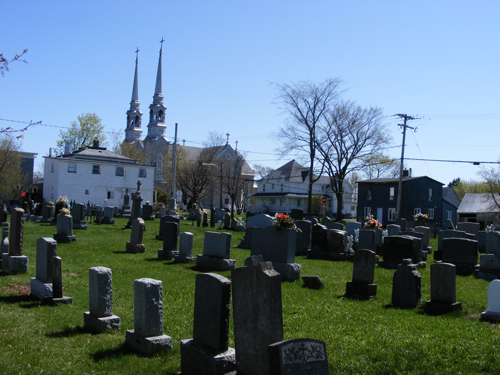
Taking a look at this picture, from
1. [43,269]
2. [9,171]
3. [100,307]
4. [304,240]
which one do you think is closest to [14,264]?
[43,269]

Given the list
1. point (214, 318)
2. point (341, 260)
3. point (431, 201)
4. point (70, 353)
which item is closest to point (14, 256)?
→ point (70, 353)

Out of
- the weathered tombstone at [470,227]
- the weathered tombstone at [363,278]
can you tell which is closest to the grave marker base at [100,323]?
the weathered tombstone at [363,278]

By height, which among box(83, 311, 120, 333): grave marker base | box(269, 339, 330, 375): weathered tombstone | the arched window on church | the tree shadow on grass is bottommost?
the tree shadow on grass

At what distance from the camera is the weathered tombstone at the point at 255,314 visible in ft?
15.4

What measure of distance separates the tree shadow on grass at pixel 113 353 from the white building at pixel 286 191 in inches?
2452

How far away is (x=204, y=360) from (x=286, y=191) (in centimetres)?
6642

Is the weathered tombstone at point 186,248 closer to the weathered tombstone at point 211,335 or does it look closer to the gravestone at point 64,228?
the gravestone at point 64,228

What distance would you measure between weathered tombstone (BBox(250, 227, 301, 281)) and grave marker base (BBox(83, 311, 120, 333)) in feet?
19.7

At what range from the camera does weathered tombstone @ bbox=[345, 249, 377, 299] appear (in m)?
10.6

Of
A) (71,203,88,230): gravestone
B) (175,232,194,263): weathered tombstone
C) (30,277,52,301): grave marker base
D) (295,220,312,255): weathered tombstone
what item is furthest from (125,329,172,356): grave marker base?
(71,203,88,230): gravestone

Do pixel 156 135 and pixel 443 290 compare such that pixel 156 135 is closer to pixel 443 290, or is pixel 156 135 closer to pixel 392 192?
pixel 392 192

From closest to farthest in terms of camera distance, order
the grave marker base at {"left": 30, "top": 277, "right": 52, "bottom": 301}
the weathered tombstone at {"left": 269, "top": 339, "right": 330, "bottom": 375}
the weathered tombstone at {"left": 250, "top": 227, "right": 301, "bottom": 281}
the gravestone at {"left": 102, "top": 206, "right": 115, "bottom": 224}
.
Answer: the weathered tombstone at {"left": 269, "top": 339, "right": 330, "bottom": 375} → the grave marker base at {"left": 30, "top": 277, "right": 52, "bottom": 301} → the weathered tombstone at {"left": 250, "top": 227, "right": 301, "bottom": 281} → the gravestone at {"left": 102, "top": 206, "right": 115, "bottom": 224}

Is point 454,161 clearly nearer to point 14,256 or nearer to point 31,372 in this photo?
point 14,256

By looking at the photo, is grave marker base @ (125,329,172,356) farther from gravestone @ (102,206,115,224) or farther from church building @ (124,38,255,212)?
church building @ (124,38,255,212)
